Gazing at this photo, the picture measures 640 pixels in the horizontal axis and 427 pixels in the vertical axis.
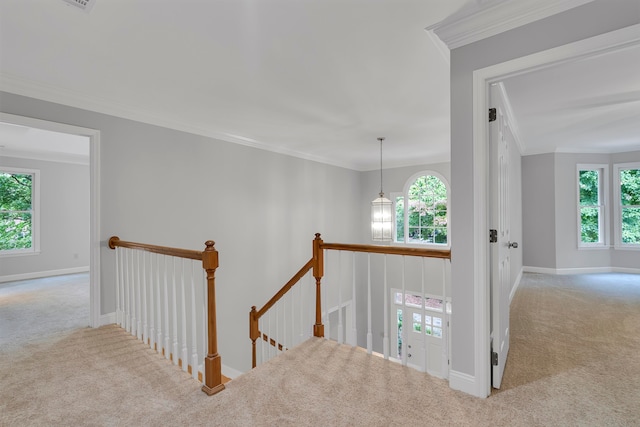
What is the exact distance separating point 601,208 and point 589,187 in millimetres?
453

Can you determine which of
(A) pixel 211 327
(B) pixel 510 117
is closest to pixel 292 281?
(A) pixel 211 327

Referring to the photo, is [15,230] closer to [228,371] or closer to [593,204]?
[228,371]

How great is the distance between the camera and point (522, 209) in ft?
19.5

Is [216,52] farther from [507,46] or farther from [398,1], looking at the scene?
[507,46]

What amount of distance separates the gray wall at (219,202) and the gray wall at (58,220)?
4145 millimetres

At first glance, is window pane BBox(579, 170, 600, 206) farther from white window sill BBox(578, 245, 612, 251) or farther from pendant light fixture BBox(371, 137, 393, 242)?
pendant light fixture BBox(371, 137, 393, 242)

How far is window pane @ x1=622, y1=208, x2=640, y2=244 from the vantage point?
5547mm

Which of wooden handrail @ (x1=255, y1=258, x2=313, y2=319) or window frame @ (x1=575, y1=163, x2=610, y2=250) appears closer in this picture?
wooden handrail @ (x1=255, y1=258, x2=313, y2=319)

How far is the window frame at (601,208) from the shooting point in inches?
224

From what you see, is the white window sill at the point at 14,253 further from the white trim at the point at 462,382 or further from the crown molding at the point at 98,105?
the white trim at the point at 462,382

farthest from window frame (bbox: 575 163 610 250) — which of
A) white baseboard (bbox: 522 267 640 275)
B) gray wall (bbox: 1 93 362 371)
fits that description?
gray wall (bbox: 1 93 362 371)

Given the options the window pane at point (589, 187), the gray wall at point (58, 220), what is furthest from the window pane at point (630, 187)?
the gray wall at point (58, 220)

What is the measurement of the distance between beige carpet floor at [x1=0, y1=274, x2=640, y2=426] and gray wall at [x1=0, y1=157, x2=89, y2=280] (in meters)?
4.12

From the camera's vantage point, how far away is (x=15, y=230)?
5.59 meters
